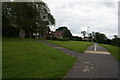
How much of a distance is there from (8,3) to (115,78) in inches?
1246

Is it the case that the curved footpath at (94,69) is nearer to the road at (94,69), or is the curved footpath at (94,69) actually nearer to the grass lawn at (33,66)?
the road at (94,69)

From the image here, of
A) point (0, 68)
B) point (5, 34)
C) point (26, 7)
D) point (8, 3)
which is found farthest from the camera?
point (26, 7)

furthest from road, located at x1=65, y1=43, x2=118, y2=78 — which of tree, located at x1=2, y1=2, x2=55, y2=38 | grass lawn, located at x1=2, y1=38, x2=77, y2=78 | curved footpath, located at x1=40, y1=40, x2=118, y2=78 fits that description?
tree, located at x1=2, y1=2, x2=55, y2=38

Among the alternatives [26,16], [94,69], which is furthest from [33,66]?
[26,16]

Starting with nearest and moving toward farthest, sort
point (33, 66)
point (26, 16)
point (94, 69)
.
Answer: point (33, 66) → point (94, 69) → point (26, 16)

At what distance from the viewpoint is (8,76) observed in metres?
5.02

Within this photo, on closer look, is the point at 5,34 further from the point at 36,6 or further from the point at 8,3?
the point at 36,6

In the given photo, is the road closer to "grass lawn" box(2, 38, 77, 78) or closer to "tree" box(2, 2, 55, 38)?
"grass lawn" box(2, 38, 77, 78)

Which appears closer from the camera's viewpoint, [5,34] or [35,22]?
[5,34]

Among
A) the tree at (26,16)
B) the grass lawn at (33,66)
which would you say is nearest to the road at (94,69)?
the grass lawn at (33,66)

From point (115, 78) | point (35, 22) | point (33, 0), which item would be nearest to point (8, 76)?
point (115, 78)

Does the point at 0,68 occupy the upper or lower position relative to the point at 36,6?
lower

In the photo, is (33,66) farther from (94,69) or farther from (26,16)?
(26,16)

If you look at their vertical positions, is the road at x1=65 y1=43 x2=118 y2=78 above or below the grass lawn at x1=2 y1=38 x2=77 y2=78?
below
